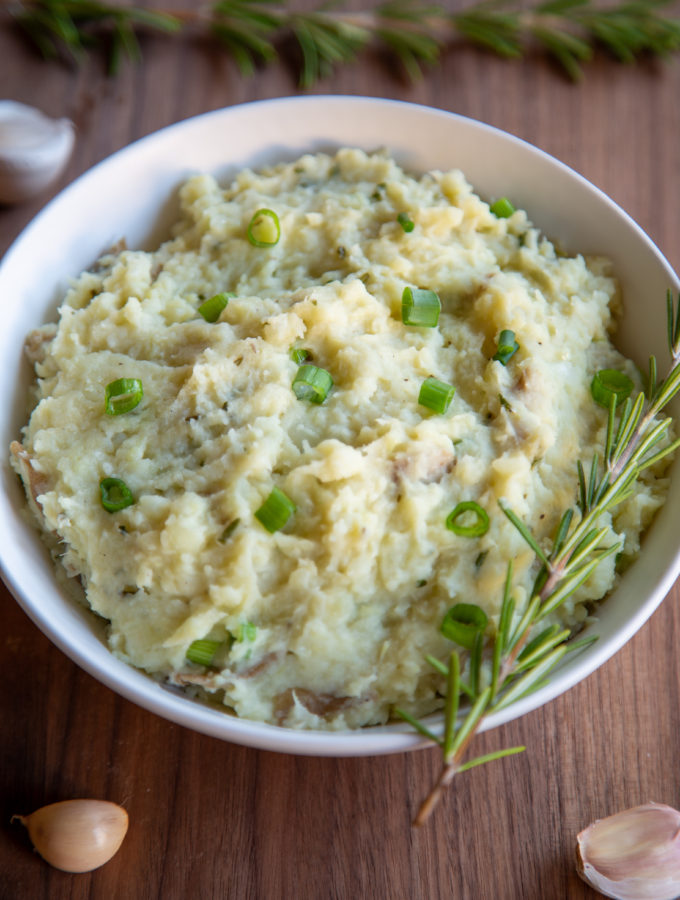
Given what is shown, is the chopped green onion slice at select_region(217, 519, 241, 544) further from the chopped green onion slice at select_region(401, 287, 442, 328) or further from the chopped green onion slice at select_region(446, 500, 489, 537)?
the chopped green onion slice at select_region(401, 287, 442, 328)

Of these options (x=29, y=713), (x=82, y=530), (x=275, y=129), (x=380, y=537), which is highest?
(x=275, y=129)

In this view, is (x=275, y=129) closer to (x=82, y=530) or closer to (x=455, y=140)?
(x=455, y=140)

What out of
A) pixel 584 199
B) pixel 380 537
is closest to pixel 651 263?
pixel 584 199

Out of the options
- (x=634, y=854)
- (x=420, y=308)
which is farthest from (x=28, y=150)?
(x=634, y=854)

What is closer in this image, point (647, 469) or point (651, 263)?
point (647, 469)

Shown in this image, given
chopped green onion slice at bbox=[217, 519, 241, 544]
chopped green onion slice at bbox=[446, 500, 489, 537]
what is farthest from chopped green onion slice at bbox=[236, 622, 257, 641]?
chopped green onion slice at bbox=[446, 500, 489, 537]

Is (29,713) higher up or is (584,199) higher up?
(584,199)
